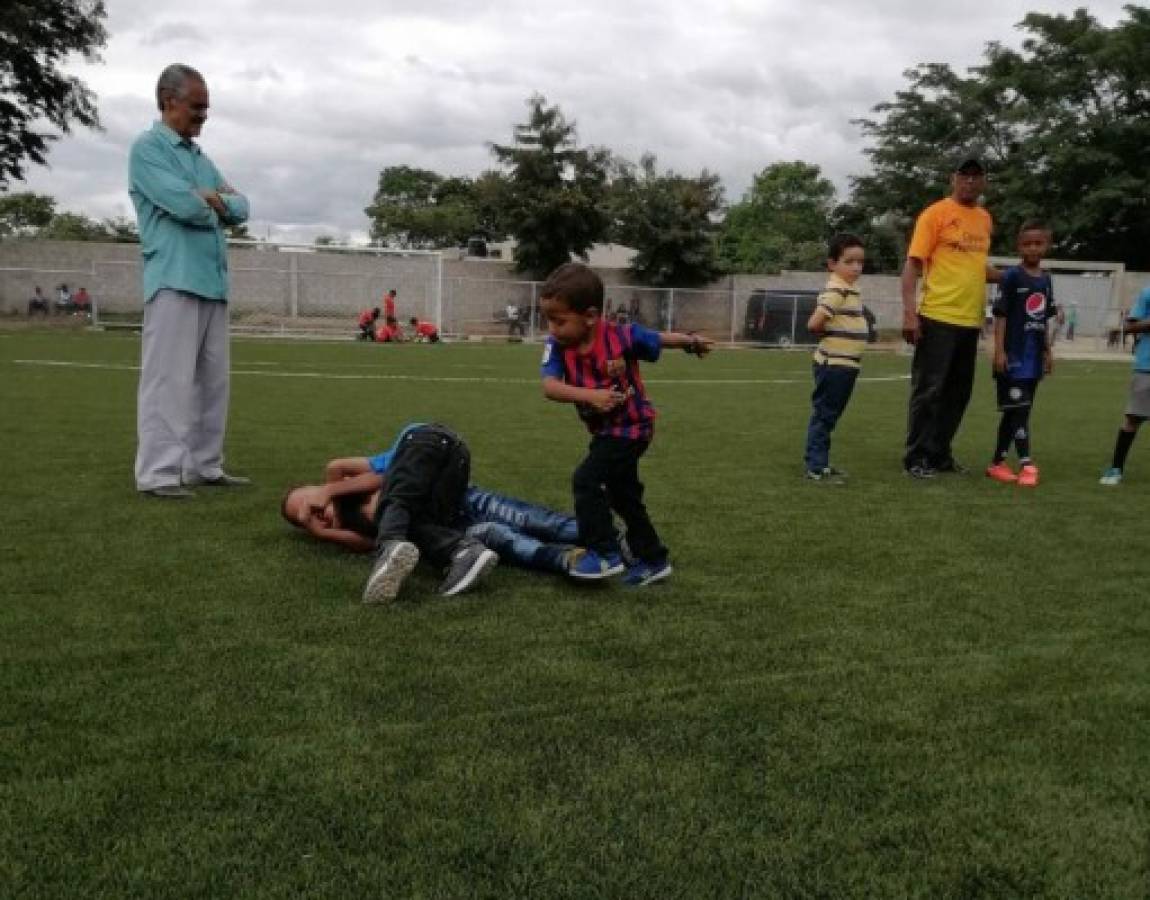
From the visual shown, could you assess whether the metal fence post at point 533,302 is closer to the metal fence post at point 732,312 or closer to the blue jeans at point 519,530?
the metal fence post at point 732,312

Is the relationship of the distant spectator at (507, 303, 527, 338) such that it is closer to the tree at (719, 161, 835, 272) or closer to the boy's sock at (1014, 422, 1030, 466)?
the boy's sock at (1014, 422, 1030, 466)

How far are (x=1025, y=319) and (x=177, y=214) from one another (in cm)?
531

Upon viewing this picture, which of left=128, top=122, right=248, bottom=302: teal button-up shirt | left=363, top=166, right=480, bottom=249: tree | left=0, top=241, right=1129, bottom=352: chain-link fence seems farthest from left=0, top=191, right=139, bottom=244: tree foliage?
left=128, top=122, right=248, bottom=302: teal button-up shirt

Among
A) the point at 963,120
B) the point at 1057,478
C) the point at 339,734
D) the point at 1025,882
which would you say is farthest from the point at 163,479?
the point at 963,120

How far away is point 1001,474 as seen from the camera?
677cm

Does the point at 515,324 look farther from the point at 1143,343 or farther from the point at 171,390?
the point at 171,390

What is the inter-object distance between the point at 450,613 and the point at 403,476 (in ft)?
2.13

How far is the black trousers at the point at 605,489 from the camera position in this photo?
3.84m

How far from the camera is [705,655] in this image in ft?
10.1

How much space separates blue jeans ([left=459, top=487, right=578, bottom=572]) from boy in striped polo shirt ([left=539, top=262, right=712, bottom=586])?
0.17 m

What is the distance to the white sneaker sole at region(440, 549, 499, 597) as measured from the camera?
3.61 metres

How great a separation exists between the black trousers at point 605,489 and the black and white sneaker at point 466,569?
1.30 ft

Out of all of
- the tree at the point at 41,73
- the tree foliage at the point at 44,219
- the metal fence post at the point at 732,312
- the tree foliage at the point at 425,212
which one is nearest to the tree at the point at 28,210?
the tree foliage at the point at 44,219

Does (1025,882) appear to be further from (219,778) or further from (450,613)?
(450,613)
